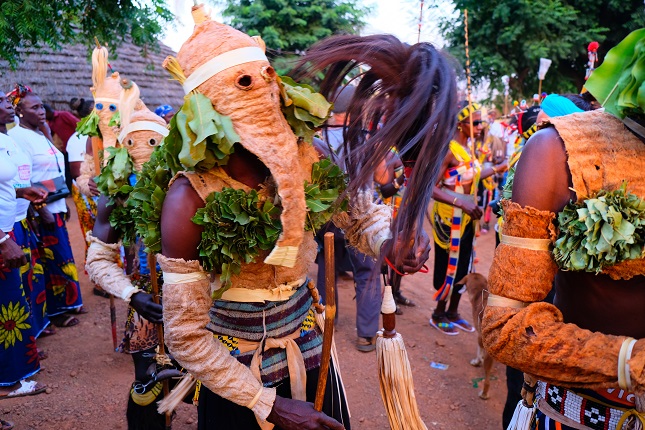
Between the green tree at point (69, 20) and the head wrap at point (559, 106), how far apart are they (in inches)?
151

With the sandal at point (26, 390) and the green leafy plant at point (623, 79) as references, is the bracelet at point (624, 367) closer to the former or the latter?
the green leafy plant at point (623, 79)

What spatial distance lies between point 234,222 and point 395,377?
37.1 inches

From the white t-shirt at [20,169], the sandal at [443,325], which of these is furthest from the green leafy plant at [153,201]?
the sandal at [443,325]

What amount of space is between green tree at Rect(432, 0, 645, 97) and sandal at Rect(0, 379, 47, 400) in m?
14.8

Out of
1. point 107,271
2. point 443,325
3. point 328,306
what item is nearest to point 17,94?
point 107,271

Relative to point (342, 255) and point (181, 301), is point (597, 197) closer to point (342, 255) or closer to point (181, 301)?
point (181, 301)

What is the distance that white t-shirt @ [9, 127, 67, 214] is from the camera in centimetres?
529

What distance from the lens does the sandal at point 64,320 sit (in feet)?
19.4

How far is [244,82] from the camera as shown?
5.98ft

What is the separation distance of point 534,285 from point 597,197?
317 millimetres

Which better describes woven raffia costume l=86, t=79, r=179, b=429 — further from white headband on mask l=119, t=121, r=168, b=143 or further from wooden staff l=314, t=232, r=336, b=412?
wooden staff l=314, t=232, r=336, b=412

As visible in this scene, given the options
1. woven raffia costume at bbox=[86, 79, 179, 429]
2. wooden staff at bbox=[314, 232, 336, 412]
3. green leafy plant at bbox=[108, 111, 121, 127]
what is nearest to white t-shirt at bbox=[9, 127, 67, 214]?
green leafy plant at bbox=[108, 111, 121, 127]

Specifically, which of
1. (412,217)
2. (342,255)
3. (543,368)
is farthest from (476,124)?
(543,368)

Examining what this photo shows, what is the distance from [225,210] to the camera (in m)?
1.78
